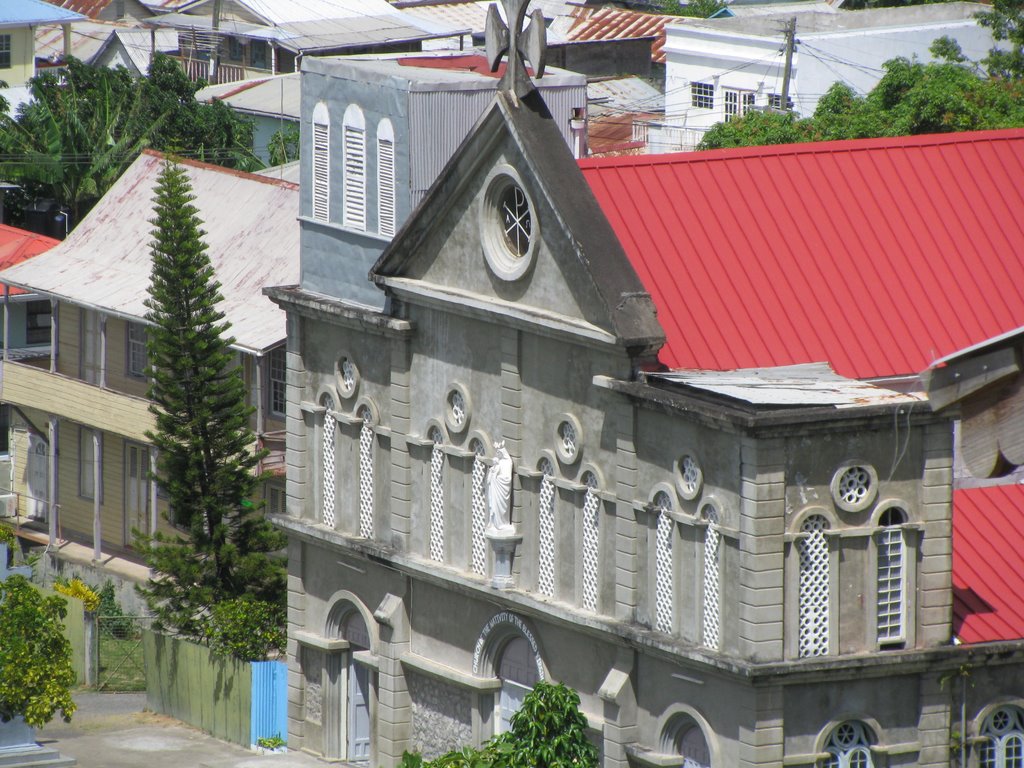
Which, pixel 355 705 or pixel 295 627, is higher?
pixel 295 627

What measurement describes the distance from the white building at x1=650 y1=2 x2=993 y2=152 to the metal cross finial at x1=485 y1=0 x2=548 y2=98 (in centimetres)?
3516

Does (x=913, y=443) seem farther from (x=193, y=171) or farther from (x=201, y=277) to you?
(x=193, y=171)

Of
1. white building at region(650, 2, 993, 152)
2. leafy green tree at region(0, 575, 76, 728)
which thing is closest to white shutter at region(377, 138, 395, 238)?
leafy green tree at region(0, 575, 76, 728)

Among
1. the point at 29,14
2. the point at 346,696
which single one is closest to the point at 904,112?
the point at 346,696

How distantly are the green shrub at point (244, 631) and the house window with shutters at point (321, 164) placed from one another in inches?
310

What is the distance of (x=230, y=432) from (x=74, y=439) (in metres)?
14.4

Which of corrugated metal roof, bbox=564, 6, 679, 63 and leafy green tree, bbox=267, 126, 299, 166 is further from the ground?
corrugated metal roof, bbox=564, 6, 679, 63

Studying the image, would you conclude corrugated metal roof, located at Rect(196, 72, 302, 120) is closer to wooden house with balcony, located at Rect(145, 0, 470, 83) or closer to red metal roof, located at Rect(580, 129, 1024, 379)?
wooden house with balcony, located at Rect(145, 0, 470, 83)

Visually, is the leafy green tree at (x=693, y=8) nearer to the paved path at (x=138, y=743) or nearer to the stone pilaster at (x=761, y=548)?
the paved path at (x=138, y=743)

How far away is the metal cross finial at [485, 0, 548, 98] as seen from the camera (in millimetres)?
32281

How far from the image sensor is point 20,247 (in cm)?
5900

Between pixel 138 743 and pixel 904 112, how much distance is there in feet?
75.7

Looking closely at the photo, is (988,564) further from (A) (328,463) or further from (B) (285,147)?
(B) (285,147)

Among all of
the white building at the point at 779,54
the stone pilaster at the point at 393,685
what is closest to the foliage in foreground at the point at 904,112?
the white building at the point at 779,54
